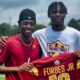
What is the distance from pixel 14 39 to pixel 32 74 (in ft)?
2.09

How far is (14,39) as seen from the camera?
529 centimetres

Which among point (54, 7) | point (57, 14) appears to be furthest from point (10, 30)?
point (57, 14)

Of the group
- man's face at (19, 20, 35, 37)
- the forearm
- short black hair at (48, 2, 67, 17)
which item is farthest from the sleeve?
short black hair at (48, 2, 67, 17)

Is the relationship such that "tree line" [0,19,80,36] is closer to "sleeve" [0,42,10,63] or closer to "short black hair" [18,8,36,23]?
"short black hair" [18,8,36,23]

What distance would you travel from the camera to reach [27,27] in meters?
5.27

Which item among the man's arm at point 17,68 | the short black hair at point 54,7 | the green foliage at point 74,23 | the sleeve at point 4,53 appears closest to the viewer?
the man's arm at point 17,68

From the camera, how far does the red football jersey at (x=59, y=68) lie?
5.33 metres

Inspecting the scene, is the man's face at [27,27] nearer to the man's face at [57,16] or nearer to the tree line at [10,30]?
the man's face at [57,16]

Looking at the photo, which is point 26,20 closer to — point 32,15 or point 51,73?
point 32,15

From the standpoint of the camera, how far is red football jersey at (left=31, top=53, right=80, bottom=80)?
533 cm

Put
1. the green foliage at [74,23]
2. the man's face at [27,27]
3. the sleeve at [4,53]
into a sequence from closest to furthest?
the sleeve at [4,53]
the man's face at [27,27]
the green foliage at [74,23]

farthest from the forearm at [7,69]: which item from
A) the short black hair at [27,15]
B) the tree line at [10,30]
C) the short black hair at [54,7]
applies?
the tree line at [10,30]

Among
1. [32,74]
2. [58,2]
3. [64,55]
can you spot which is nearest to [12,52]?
[32,74]

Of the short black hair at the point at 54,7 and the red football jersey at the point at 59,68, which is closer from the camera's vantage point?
the red football jersey at the point at 59,68
